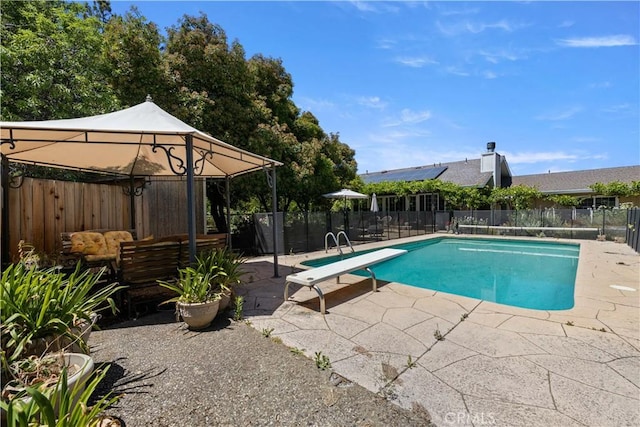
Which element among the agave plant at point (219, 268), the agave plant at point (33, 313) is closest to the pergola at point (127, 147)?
the agave plant at point (219, 268)

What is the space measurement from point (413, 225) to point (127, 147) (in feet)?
43.9

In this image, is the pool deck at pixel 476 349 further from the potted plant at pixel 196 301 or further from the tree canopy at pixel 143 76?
the tree canopy at pixel 143 76

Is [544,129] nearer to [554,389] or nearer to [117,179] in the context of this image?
[554,389]

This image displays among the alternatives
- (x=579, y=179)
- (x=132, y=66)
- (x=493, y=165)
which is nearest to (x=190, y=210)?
(x=132, y=66)

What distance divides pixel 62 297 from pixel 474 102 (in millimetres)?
15114

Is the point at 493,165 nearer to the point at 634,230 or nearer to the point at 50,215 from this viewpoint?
the point at 634,230

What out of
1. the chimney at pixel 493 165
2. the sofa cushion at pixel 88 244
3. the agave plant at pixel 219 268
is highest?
the chimney at pixel 493 165

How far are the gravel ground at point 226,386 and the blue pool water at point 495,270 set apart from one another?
4.89 metres

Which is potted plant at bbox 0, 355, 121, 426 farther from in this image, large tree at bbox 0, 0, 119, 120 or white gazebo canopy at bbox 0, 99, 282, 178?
large tree at bbox 0, 0, 119, 120

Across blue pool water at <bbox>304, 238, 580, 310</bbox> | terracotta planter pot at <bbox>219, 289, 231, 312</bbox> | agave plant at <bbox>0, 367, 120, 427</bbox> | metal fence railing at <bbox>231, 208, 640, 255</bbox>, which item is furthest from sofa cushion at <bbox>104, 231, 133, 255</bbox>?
blue pool water at <bbox>304, 238, 580, 310</bbox>

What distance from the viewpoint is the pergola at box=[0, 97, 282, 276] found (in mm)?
3588

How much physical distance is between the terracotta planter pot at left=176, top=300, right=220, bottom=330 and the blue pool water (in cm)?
473

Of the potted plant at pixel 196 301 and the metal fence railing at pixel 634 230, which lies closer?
the potted plant at pixel 196 301

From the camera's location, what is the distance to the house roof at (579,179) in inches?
712
